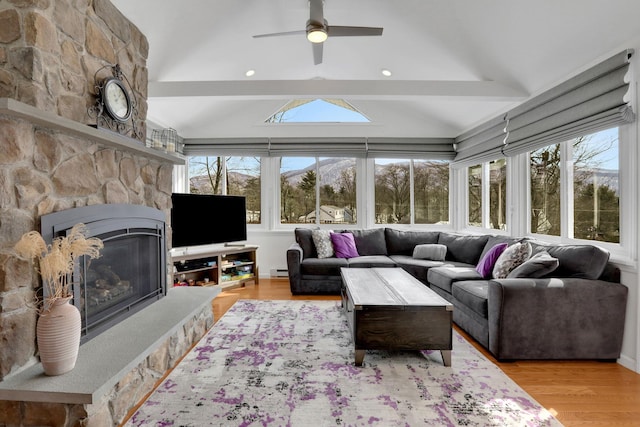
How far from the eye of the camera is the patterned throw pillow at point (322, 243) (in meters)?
4.54

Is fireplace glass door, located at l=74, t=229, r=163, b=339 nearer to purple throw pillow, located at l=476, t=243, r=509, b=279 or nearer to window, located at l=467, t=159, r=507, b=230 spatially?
purple throw pillow, located at l=476, t=243, r=509, b=279

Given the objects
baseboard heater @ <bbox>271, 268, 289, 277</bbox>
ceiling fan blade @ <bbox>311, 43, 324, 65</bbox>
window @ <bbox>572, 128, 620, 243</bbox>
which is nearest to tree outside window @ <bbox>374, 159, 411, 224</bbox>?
baseboard heater @ <bbox>271, 268, 289, 277</bbox>

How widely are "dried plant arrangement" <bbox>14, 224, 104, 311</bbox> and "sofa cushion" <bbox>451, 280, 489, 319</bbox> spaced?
2.69 meters

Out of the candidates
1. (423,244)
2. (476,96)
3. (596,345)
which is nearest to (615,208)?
(596,345)

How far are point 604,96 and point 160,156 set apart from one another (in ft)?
11.6

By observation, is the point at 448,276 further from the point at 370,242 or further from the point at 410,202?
the point at 410,202

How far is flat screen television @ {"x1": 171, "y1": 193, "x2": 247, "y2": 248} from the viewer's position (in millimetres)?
3941

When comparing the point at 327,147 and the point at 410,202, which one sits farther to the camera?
the point at 410,202

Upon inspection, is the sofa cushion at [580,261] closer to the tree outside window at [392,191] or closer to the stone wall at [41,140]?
the tree outside window at [392,191]

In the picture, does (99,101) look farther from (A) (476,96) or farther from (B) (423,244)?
(B) (423,244)

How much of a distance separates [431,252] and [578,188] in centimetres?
184

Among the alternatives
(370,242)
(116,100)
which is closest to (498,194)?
(370,242)

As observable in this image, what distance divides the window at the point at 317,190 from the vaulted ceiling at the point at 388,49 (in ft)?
4.77

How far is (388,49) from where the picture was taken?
3553 millimetres
